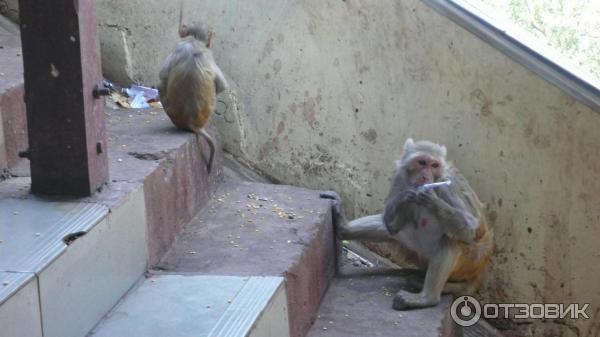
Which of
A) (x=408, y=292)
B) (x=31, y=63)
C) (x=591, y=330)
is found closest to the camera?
(x=31, y=63)

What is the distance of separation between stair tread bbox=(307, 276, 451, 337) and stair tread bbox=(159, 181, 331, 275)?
1.22ft

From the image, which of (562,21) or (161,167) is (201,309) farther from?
(562,21)

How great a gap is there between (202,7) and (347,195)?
149 cm

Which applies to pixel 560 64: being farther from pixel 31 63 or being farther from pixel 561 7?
pixel 31 63

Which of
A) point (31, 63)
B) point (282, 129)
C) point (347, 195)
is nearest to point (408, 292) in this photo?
point (347, 195)

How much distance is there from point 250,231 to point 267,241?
18 centimetres

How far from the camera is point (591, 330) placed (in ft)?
16.3

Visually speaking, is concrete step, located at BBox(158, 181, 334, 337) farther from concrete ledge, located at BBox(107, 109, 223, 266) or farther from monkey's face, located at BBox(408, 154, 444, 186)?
monkey's face, located at BBox(408, 154, 444, 186)

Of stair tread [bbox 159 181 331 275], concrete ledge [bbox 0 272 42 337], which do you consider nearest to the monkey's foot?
stair tread [bbox 159 181 331 275]

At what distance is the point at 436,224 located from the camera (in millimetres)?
4629

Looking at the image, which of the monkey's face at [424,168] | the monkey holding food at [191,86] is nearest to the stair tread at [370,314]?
the monkey's face at [424,168]

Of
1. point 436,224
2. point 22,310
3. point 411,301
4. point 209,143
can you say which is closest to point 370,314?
point 411,301

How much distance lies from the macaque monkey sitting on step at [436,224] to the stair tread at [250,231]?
0.47 m

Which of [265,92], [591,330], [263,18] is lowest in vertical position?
[591,330]
